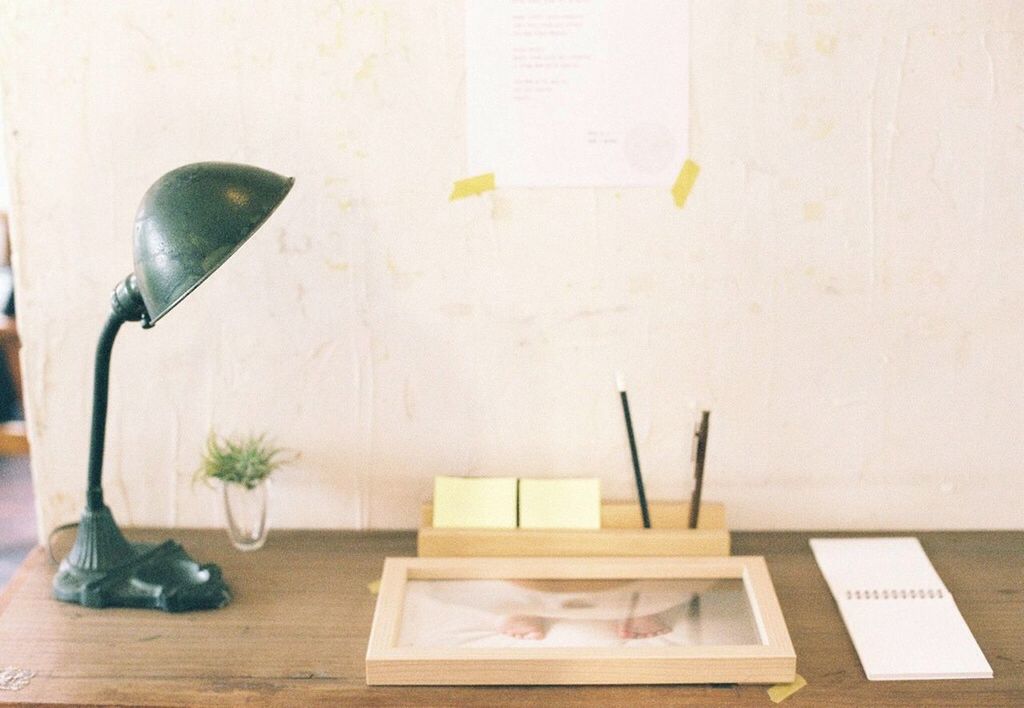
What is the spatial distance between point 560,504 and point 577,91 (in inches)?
20.9

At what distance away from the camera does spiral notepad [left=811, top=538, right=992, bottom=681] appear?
1.07 meters

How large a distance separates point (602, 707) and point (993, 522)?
27.6 inches

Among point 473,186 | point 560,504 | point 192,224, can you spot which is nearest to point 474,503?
Result: point 560,504

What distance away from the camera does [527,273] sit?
1.30 meters

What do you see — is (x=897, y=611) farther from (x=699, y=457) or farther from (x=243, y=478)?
(x=243, y=478)

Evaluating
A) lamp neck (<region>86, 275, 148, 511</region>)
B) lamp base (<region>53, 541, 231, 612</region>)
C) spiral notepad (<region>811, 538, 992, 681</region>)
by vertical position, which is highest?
lamp neck (<region>86, 275, 148, 511</region>)

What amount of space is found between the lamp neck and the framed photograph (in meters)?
0.37

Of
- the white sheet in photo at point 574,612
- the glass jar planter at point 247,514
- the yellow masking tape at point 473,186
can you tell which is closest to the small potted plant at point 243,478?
the glass jar planter at point 247,514

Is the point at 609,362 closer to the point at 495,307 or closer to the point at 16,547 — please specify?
the point at 495,307

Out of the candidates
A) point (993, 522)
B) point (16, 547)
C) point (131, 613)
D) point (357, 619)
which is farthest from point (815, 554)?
point (16, 547)

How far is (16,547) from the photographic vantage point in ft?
8.73

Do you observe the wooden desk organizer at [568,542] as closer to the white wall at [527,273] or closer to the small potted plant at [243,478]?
the white wall at [527,273]

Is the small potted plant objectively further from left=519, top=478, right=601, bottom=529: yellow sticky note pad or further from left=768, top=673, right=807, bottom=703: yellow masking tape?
left=768, top=673, right=807, bottom=703: yellow masking tape

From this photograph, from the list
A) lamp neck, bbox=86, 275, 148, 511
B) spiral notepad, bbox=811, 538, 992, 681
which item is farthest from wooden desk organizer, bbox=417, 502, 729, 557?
lamp neck, bbox=86, 275, 148, 511
